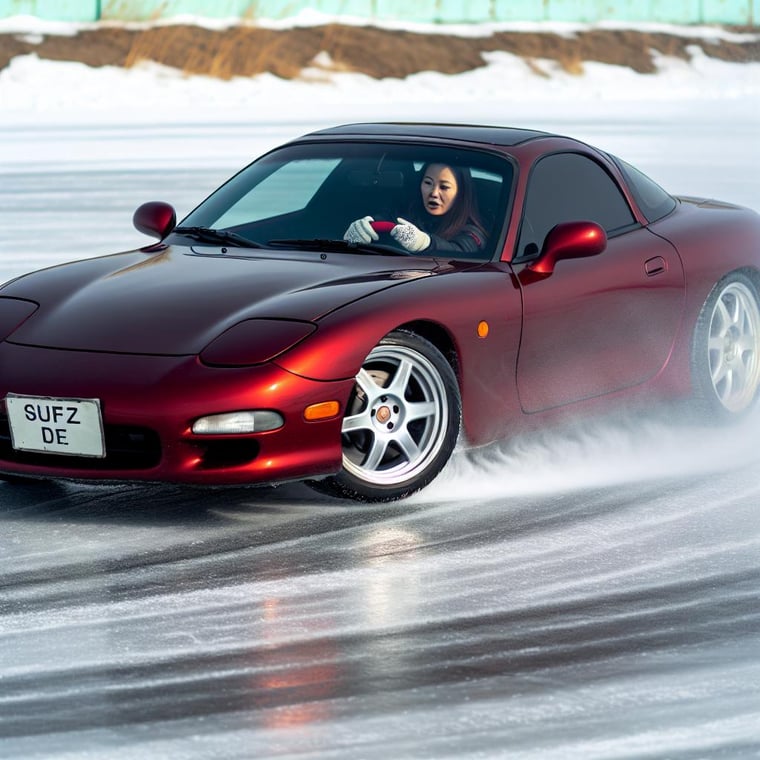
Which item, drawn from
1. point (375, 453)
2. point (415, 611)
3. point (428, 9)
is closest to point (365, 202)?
point (375, 453)

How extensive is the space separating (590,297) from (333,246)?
3.55ft

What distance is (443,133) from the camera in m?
7.66

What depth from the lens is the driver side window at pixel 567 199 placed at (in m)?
7.27

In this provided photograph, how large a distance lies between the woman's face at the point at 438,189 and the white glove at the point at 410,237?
5.5 inches

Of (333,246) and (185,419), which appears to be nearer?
(185,419)

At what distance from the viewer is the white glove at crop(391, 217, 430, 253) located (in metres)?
7.02

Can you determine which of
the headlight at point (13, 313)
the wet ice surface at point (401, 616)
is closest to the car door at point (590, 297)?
the wet ice surface at point (401, 616)

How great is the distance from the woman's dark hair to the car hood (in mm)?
269

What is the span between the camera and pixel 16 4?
6100cm

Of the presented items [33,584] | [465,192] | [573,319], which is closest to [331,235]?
[465,192]

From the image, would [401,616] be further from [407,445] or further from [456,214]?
Answer: [456,214]

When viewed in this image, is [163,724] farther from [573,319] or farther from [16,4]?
[16,4]

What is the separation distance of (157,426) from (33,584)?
740mm

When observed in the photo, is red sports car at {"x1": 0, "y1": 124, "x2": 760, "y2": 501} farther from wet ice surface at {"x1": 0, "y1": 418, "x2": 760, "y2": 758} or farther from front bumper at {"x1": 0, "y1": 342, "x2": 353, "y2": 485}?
wet ice surface at {"x1": 0, "y1": 418, "x2": 760, "y2": 758}
